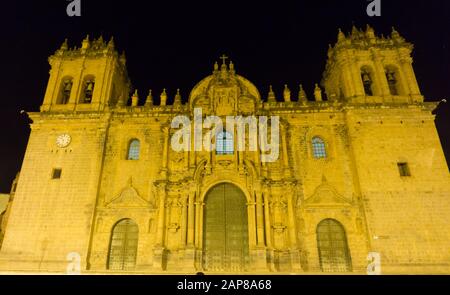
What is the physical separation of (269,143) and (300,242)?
251 inches

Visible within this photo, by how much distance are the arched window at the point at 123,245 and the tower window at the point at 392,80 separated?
19781 mm

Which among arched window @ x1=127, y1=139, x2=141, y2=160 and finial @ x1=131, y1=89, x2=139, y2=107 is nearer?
arched window @ x1=127, y1=139, x2=141, y2=160

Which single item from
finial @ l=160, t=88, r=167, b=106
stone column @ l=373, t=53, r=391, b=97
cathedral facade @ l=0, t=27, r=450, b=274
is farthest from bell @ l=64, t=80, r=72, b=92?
stone column @ l=373, t=53, r=391, b=97

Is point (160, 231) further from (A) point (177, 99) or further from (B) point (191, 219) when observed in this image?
(A) point (177, 99)

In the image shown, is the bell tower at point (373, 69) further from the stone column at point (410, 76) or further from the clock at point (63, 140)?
the clock at point (63, 140)

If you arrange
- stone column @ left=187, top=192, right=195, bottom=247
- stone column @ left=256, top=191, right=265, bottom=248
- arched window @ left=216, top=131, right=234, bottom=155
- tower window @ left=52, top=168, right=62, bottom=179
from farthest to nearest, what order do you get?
1. arched window @ left=216, top=131, right=234, bottom=155
2. tower window @ left=52, top=168, right=62, bottom=179
3. stone column @ left=187, top=192, right=195, bottom=247
4. stone column @ left=256, top=191, right=265, bottom=248

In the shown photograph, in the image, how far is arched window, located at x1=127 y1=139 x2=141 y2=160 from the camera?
904 inches

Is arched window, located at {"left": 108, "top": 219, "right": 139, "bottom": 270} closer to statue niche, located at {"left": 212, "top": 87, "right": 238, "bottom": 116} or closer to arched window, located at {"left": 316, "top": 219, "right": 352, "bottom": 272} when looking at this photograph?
statue niche, located at {"left": 212, "top": 87, "right": 238, "bottom": 116}

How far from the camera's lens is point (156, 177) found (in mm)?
21938

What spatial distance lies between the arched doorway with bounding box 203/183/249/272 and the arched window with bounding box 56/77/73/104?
13486 millimetres

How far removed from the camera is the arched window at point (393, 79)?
80.4 feet

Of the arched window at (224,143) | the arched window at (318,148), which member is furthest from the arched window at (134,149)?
the arched window at (318,148)

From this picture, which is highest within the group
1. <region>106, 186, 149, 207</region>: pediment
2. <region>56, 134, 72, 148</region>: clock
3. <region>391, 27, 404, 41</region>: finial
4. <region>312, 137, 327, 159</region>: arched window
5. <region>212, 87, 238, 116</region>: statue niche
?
<region>391, 27, 404, 41</region>: finial
